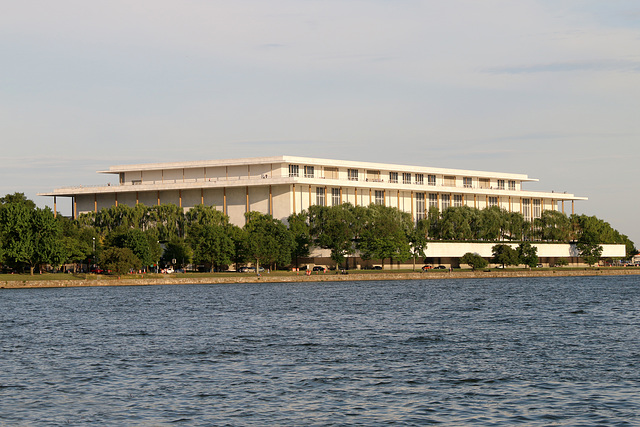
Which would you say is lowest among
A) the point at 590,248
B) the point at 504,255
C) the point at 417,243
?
the point at 504,255

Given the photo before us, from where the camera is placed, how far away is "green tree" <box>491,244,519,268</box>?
15312 cm

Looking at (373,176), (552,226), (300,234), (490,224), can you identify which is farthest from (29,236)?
(552,226)

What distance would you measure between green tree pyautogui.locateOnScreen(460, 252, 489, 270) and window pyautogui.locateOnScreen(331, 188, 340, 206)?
79.3ft

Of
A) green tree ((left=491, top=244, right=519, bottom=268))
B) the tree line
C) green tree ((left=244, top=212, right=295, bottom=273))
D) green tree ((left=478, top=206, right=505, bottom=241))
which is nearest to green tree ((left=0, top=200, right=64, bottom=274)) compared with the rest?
the tree line

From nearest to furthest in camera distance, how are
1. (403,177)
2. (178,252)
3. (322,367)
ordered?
(322,367)
(178,252)
(403,177)

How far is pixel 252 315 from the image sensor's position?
5878 centimetres

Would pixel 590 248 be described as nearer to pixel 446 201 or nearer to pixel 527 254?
pixel 527 254

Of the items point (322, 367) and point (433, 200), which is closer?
point (322, 367)

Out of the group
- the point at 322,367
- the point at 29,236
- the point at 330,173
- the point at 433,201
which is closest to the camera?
the point at 322,367

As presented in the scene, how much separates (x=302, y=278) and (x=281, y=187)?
93.6 ft

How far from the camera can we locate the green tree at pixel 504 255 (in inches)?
6029

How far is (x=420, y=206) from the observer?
165125 mm

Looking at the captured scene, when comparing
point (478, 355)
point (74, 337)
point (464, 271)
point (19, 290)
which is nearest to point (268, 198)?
point (464, 271)

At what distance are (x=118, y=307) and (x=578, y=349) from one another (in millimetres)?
40420
